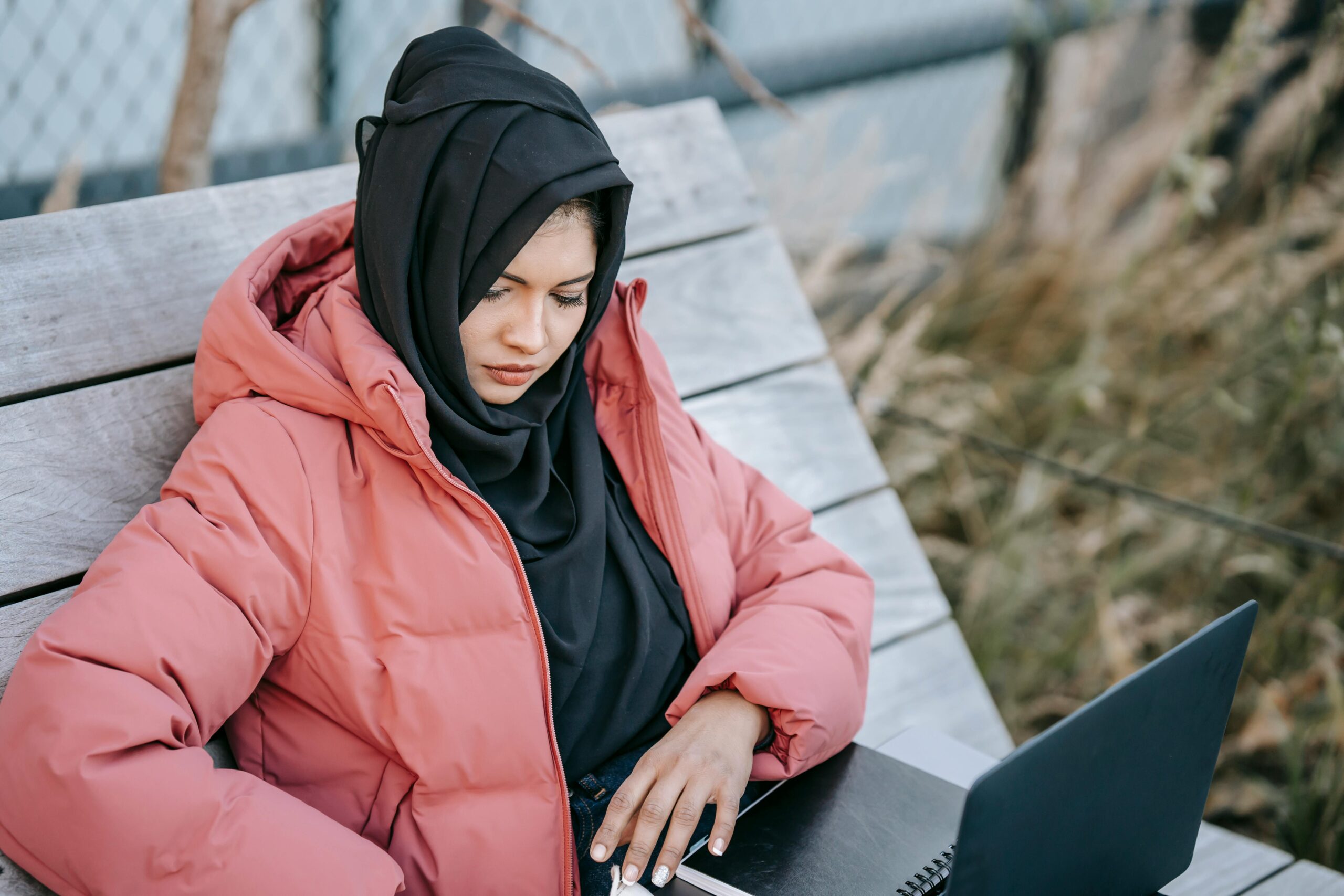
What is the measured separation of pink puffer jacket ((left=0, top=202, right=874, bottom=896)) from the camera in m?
1.05

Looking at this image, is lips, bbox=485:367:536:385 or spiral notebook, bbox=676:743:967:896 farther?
lips, bbox=485:367:536:385

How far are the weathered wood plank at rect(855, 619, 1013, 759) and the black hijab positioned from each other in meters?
0.60

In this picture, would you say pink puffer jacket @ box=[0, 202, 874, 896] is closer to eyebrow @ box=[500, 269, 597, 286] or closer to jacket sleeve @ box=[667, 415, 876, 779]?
jacket sleeve @ box=[667, 415, 876, 779]

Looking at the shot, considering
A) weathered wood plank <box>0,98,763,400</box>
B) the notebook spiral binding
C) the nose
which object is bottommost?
the notebook spiral binding

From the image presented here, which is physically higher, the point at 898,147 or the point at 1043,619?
the point at 898,147

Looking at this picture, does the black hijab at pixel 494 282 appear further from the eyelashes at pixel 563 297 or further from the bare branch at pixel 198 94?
the bare branch at pixel 198 94

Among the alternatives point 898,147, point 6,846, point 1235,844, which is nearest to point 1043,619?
point 1235,844

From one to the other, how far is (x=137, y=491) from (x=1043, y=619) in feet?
7.21

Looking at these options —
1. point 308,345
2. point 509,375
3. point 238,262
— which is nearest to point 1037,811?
point 509,375

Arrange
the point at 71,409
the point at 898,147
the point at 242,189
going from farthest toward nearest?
the point at 898,147
the point at 242,189
the point at 71,409

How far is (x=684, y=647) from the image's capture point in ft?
5.08

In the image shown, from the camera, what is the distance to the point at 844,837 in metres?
1.31

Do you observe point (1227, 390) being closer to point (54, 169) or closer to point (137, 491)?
point (137, 491)

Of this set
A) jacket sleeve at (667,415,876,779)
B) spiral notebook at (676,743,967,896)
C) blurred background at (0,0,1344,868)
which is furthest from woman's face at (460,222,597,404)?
blurred background at (0,0,1344,868)
